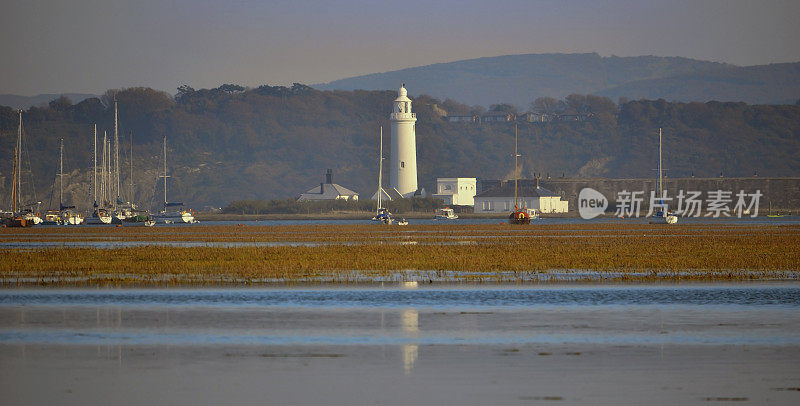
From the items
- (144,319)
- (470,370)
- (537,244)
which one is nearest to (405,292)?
(144,319)

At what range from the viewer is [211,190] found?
19600 centimetres

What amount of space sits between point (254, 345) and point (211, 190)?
178 metres

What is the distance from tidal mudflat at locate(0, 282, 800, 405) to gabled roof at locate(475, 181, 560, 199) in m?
113

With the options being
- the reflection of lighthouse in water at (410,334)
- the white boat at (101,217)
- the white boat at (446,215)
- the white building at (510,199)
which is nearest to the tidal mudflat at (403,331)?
the reflection of lighthouse in water at (410,334)

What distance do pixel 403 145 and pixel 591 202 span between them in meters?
36.7

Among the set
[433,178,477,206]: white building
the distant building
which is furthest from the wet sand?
the distant building

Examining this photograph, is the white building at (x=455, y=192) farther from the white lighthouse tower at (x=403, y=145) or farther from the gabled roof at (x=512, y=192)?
the white lighthouse tower at (x=403, y=145)

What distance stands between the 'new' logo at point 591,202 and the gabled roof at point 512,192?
6.22 metres

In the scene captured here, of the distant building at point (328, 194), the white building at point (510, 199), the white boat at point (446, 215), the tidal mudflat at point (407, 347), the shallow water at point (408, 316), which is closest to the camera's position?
the tidal mudflat at point (407, 347)

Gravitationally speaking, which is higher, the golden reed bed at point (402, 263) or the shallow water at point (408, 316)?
the golden reed bed at point (402, 263)

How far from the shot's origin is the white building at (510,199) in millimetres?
143000

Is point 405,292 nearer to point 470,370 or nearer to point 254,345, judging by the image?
point 254,345

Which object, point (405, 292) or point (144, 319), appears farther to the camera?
point (405, 292)

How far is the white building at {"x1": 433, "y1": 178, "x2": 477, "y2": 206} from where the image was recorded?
497 feet
